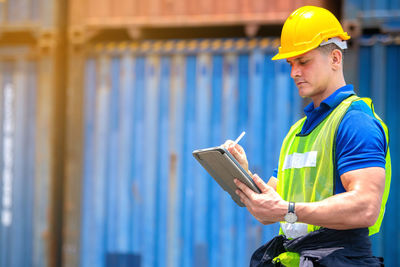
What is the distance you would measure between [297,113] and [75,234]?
9.98 feet

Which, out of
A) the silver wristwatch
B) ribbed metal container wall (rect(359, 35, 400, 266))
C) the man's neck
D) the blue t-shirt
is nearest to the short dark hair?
the man's neck

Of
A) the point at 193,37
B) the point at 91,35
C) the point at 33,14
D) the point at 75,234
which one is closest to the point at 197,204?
the point at 75,234

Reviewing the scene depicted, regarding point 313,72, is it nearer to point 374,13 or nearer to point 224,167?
point 224,167

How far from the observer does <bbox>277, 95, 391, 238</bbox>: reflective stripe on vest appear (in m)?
2.22

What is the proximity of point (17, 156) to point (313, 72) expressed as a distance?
5.29 meters

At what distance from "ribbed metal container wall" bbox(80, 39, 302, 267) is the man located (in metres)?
3.74

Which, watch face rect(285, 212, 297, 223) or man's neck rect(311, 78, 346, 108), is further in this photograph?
man's neck rect(311, 78, 346, 108)

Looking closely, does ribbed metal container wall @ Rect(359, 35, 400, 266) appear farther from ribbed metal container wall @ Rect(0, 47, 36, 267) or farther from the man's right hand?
ribbed metal container wall @ Rect(0, 47, 36, 267)

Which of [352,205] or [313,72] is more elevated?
[313,72]

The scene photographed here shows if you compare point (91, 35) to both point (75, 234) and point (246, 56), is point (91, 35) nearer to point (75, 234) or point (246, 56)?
point (246, 56)

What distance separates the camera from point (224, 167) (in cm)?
238

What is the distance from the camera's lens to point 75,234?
21.6 ft

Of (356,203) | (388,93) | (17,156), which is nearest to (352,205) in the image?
(356,203)

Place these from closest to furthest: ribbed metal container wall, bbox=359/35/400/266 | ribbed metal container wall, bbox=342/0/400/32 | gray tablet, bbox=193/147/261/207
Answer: gray tablet, bbox=193/147/261/207 → ribbed metal container wall, bbox=359/35/400/266 → ribbed metal container wall, bbox=342/0/400/32
